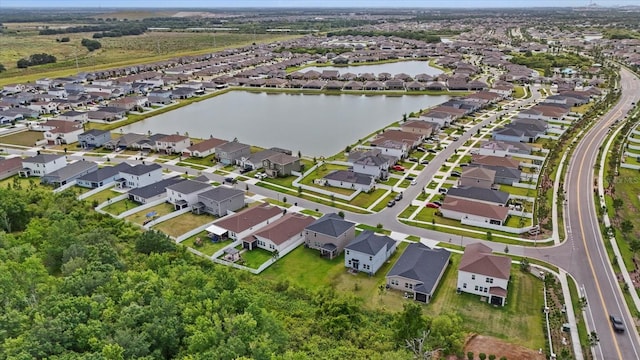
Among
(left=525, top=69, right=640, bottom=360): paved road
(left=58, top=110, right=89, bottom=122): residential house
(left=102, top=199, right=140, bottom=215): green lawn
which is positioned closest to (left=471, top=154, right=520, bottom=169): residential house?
(left=525, top=69, right=640, bottom=360): paved road

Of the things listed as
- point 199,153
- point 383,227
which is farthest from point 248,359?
point 199,153

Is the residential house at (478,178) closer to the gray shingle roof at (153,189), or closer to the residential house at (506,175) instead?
the residential house at (506,175)

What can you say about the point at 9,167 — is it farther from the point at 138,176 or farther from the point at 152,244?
the point at 152,244

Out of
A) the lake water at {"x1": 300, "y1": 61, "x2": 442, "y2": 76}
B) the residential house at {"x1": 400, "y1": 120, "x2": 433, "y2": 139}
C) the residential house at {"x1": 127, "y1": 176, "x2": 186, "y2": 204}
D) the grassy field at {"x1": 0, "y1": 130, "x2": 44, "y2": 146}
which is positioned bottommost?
the grassy field at {"x1": 0, "y1": 130, "x2": 44, "y2": 146}

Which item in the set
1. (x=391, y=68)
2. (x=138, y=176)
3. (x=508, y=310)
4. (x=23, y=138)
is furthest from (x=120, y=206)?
(x=391, y=68)

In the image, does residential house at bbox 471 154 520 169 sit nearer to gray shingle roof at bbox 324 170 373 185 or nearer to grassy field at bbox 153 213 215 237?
gray shingle roof at bbox 324 170 373 185

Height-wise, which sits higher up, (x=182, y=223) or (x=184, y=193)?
(x=184, y=193)

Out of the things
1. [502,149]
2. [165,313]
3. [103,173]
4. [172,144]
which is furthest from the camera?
[172,144]

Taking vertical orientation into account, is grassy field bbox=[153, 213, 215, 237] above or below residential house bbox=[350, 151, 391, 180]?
below
